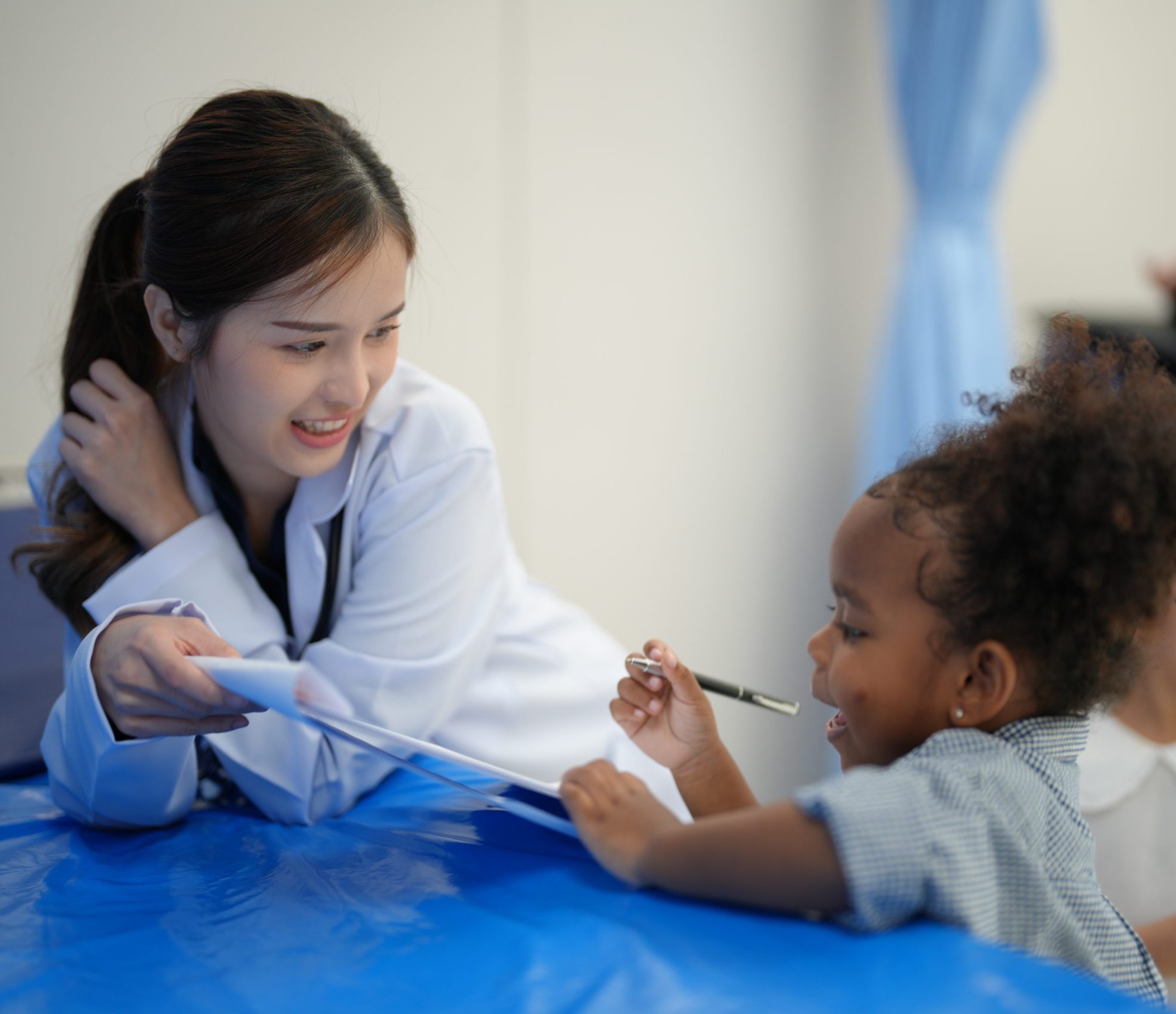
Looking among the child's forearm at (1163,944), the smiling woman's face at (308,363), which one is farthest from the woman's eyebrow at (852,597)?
the smiling woman's face at (308,363)

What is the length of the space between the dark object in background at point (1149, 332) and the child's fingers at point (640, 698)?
5.75ft

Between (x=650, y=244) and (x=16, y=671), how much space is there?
1.60 m

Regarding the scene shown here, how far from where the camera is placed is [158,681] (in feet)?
3.30

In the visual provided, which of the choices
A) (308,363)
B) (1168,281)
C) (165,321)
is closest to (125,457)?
(165,321)

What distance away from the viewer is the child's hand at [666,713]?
104cm

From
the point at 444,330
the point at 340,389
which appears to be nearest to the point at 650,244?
the point at 444,330

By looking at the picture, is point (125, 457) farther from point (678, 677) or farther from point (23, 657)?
point (678, 677)

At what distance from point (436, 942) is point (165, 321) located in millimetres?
741

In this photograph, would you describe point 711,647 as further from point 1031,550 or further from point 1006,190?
point 1031,550

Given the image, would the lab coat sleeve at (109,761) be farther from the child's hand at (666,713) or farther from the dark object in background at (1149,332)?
the dark object in background at (1149,332)

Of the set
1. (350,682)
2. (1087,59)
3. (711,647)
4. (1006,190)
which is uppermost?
(1087,59)

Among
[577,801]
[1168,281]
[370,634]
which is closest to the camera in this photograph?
[577,801]

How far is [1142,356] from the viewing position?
39.9 inches

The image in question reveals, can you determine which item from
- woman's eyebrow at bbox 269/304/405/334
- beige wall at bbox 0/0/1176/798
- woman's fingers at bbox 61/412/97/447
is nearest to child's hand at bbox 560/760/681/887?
woman's eyebrow at bbox 269/304/405/334
